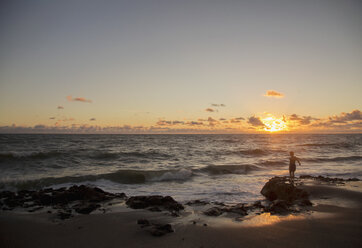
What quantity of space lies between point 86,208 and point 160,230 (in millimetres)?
4243

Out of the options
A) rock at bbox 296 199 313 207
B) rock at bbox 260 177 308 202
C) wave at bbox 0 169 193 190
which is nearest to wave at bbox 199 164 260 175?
wave at bbox 0 169 193 190

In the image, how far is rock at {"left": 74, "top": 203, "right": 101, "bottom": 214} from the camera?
977 cm

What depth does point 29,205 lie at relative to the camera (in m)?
10.8

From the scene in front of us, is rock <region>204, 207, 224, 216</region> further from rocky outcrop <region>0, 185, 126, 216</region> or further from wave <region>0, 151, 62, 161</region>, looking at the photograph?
wave <region>0, 151, 62, 161</region>

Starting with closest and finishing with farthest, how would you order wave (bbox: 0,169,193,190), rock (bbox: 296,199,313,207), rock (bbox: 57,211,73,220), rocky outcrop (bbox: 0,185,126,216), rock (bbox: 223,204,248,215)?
1. rock (bbox: 57,211,73,220)
2. rock (bbox: 223,204,248,215)
3. rocky outcrop (bbox: 0,185,126,216)
4. rock (bbox: 296,199,313,207)
5. wave (bbox: 0,169,193,190)

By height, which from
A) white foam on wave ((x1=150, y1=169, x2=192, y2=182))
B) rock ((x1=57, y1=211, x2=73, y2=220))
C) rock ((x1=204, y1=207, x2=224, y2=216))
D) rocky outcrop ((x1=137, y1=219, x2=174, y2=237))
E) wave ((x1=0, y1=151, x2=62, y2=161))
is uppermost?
rocky outcrop ((x1=137, y1=219, x2=174, y2=237))

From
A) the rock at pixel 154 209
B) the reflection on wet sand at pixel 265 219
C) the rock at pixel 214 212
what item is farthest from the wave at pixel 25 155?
the reflection on wet sand at pixel 265 219

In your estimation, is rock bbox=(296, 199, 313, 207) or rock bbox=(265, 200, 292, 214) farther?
rock bbox=(296, 199, 313, 207)

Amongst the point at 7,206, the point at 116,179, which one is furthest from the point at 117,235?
the point at 116,179

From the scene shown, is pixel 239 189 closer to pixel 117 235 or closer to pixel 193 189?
pixel 193 189

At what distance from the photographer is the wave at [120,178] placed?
1692 centimetres

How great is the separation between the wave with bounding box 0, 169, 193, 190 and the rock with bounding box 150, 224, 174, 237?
470 inches

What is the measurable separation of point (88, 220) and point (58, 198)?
3741mm

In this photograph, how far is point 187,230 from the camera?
7.69 m
